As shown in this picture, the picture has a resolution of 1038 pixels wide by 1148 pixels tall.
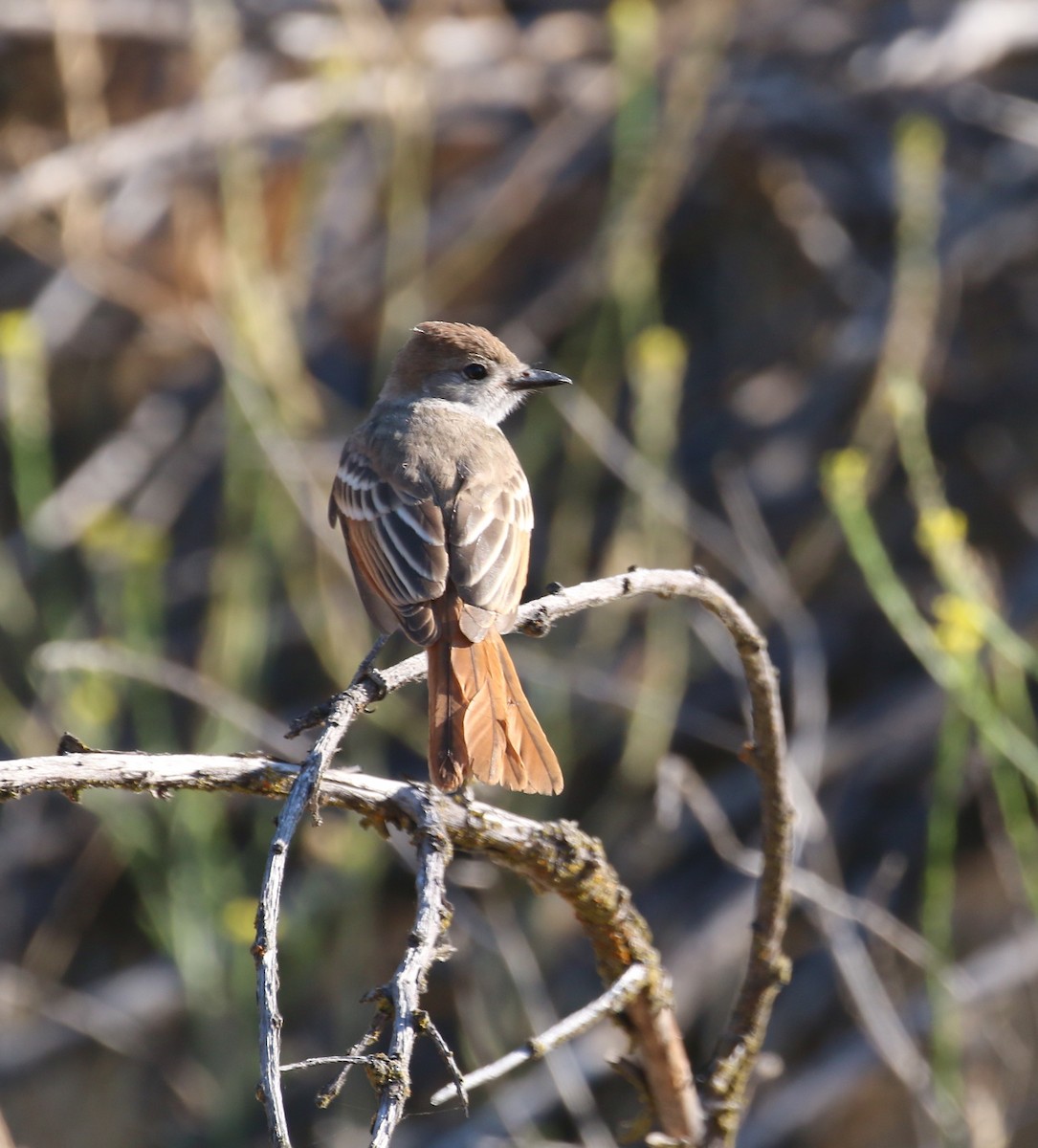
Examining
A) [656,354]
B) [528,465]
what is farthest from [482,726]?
[528,465]

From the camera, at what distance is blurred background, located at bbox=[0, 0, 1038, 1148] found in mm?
4949

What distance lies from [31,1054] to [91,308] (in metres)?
2.94

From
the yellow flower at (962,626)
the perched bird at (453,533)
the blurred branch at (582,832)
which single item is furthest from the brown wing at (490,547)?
the yellow flower at (962,626)

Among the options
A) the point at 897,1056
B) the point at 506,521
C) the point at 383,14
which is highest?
the point at 383,14

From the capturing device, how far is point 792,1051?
16.9 feet

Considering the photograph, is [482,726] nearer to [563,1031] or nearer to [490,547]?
[490,547]

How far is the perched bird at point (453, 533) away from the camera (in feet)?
9.13

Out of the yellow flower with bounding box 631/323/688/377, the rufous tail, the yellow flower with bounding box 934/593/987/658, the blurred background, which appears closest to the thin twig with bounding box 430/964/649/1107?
the rufous tail

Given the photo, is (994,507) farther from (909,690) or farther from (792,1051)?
(792,1051)

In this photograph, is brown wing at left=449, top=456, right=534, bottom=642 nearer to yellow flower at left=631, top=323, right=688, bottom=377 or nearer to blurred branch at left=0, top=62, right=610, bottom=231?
yellow flower at left=631, top=323, right=688, bottom=377

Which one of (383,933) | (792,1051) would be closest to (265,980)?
(792,1051)

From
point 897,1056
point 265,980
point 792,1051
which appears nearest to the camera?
point 265,980

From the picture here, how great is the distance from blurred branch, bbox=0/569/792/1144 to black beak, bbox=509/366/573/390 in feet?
4.36

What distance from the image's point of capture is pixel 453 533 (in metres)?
3.46
